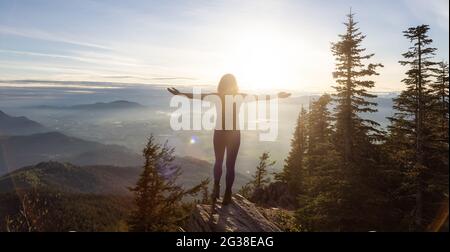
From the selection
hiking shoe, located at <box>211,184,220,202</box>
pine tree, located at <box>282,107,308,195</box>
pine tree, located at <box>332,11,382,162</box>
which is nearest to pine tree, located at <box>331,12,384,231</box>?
pine tree, located at <box>332,11,382,162</box>

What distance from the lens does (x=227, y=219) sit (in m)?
9.66

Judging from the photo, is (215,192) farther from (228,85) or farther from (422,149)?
(422,149)

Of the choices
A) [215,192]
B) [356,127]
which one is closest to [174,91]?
[215,192]

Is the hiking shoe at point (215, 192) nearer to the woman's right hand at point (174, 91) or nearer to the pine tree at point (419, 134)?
the woman's right hand at point (174, 91)

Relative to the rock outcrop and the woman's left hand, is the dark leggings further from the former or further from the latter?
the rock outcrop

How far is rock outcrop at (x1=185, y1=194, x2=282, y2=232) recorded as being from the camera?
923 cm

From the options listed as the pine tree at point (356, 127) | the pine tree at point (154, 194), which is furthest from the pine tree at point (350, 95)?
the pine tree at point (154, 194)

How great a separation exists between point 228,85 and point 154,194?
8.67 metres

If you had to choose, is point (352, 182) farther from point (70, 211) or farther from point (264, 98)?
point (70, 211)

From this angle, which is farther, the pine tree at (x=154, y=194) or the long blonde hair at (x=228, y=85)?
the pine tree at (x=154, y=194)

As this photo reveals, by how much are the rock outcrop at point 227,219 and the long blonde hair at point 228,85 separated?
3.55m

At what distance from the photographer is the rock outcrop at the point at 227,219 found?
9.23 m

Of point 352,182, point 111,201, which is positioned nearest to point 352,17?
point 352,182
